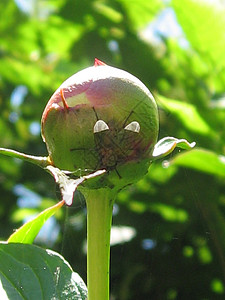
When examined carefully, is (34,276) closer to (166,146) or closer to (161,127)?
(166,146)

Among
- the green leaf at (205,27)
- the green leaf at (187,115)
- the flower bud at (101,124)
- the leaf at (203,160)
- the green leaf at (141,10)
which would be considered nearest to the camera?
the flower bud at (101,124)

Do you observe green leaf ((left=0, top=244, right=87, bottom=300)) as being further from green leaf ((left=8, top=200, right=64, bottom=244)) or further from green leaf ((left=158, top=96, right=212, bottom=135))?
green leaf ((left=158, top=96, right=212, bottom=135))

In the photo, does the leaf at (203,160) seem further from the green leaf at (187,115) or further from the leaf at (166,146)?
the leaf at (166,146)

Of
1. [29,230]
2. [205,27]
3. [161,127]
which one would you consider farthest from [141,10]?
[29,230]

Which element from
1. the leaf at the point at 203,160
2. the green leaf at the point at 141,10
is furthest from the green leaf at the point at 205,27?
the leaf at the point at 203,160

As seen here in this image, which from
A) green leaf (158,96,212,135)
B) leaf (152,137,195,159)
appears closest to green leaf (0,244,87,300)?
leaf (152,137,195,159)

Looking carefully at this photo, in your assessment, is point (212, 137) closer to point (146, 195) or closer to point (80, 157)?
point (146, 195)

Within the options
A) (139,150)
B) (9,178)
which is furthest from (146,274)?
(139,150)
